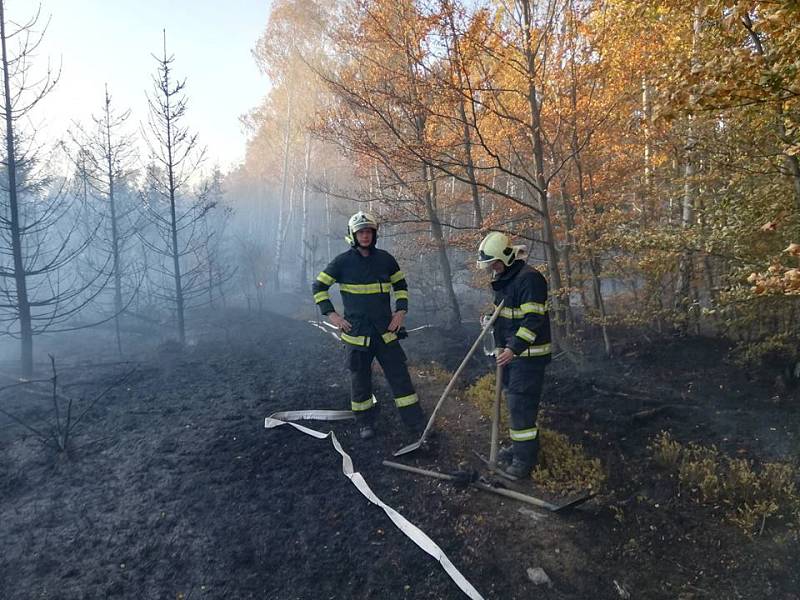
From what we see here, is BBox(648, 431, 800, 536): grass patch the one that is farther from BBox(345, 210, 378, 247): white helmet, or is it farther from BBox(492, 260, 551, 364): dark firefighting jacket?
BBox(345, 210, 378, 247): white helmet

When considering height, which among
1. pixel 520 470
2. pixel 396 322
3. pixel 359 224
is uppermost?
pixel 359 224

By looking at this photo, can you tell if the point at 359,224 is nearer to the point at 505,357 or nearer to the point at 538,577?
the point at 505,357

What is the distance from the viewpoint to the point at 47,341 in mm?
16000

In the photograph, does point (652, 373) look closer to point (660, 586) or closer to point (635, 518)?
point (635, 518)

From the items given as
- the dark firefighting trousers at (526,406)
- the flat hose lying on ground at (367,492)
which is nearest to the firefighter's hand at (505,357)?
the dark firefighting trousers at (526,406)

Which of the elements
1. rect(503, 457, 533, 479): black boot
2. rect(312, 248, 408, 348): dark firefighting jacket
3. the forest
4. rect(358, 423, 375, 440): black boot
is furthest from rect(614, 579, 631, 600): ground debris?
rect(312, 248, 408, 348): dark firefighting jacket

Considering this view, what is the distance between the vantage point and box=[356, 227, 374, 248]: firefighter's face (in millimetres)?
5148

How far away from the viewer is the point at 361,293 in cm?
519

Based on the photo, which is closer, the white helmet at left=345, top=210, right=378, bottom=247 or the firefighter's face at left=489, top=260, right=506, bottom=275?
the firefighter's face at left=489, top=260, right=506, bottom=275

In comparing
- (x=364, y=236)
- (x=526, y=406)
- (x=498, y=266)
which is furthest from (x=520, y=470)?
(x=364, y=236)

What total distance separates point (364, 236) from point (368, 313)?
33.2 inches

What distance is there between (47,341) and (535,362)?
17.6 meters

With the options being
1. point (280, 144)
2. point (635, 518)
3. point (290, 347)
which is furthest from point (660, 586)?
point (280, 144)

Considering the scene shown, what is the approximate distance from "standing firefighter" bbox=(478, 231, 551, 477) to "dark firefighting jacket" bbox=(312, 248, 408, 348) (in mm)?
1266
